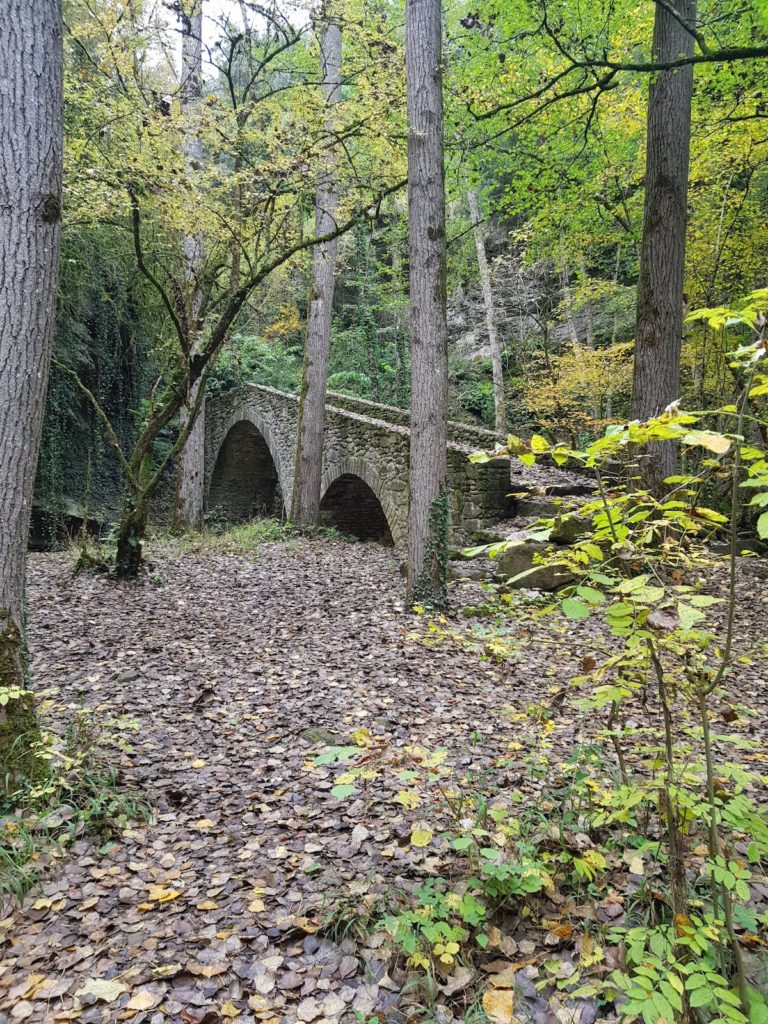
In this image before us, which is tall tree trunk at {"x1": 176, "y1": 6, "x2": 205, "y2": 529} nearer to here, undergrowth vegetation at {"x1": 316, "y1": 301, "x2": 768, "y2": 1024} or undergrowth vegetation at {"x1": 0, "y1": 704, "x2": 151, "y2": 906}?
undergrowth vegetation at {"x1": 0, "y1": 704, "x2": 151, "y2": 906}

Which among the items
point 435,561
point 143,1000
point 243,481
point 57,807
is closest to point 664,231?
point 435,561

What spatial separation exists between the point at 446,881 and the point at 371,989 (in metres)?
0.47

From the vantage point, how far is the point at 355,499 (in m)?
11.7

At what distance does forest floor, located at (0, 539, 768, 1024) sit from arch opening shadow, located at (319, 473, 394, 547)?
213 inches

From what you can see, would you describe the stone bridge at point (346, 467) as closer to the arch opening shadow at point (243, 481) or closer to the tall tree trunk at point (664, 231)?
the arch opening shadow at point (243, 481)

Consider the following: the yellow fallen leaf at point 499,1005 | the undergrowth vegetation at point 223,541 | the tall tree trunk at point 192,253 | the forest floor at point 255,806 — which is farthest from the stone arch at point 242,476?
the yellow fallen leaf at point 499,1005

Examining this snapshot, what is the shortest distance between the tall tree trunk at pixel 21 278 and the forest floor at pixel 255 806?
0.65 meters

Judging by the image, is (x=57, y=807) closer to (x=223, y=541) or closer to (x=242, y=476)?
(x=223, y=541)

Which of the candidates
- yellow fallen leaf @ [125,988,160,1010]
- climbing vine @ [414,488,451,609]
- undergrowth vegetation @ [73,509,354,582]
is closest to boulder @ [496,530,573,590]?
climbing vine @ [414,488,451,609]

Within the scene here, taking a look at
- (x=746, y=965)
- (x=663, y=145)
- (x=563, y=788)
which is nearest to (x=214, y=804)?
(x=563, y=788)

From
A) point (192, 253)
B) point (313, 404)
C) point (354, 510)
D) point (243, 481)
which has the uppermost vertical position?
point (192, 253)

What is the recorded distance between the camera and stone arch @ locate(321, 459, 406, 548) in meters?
9.62

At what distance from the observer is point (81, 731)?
294 cm

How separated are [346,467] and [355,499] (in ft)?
5.19
